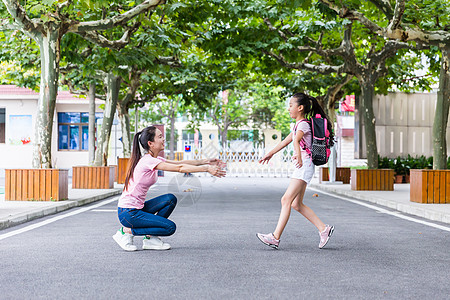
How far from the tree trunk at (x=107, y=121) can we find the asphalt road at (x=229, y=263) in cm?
1125

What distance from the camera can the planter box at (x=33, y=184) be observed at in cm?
1342

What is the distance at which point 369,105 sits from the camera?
64.2 ft

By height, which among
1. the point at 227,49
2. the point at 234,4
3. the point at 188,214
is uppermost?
the point at 234,4

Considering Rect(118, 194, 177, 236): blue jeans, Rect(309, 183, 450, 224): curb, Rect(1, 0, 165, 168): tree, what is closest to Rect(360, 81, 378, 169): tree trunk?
Rect(309, 183, 450, 224): curb

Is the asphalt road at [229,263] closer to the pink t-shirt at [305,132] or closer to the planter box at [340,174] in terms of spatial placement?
the pink t-shirt at [305,132]

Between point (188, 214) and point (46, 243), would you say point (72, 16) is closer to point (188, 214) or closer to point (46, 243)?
point (188, 214)

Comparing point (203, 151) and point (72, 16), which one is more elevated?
point (72, 16)

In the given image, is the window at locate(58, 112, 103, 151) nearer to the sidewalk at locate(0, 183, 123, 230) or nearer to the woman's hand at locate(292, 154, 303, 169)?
the sidewalk at locate(0, 183, 123, 230)

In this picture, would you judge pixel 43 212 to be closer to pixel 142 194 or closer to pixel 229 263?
pixel 142 194

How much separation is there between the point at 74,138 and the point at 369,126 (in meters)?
23.9

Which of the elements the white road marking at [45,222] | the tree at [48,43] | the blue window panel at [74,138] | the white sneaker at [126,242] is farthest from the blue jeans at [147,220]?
the blue window panel at [74,138]

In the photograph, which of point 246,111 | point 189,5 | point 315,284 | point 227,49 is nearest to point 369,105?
point 227,49

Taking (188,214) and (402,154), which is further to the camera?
(402,154)

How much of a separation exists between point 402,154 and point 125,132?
12.1 meters
